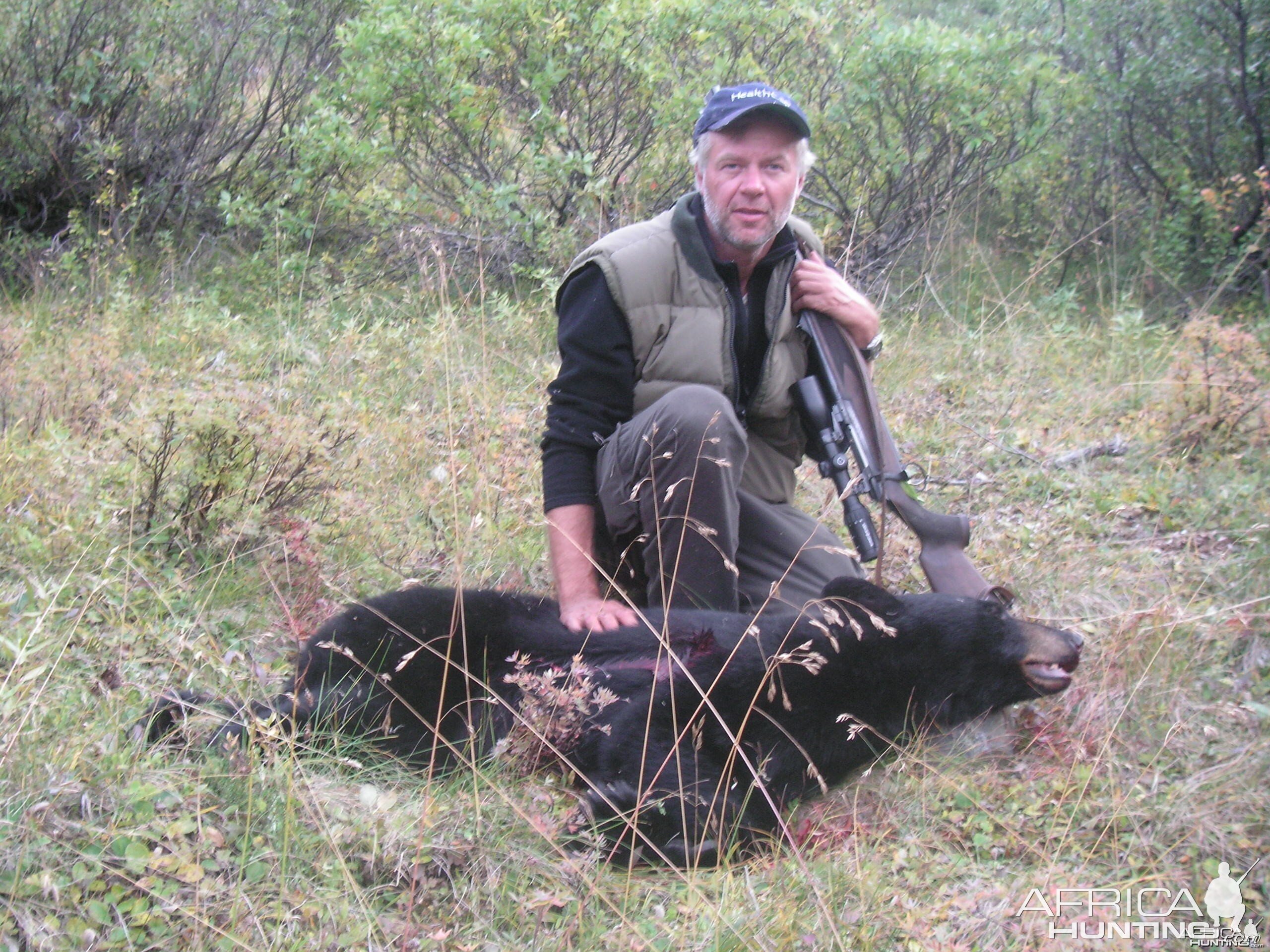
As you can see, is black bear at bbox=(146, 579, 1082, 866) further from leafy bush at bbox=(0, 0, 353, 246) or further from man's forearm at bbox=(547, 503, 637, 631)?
leafy bush at bbox=(0, 0, 353, 246)

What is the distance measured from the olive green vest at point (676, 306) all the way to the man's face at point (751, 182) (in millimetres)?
122

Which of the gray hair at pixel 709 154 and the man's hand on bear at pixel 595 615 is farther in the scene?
the gray hair at pixel 709 154

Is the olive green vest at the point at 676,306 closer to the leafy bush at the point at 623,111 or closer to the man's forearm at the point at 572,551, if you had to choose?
the man's forearm at the point at 572,551

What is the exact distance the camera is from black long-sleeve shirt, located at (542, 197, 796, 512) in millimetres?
3420

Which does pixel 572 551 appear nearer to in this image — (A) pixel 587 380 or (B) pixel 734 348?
(A) pixel 587 380

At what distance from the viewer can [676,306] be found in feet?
11.5

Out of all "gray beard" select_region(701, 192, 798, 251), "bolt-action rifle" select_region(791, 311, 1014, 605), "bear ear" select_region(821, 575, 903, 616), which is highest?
"gray beard" select_region(701, 192, 798, 251)

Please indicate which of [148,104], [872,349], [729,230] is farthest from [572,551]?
[148,104]

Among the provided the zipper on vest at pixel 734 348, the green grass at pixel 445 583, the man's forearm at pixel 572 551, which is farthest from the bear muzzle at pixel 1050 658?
the man's forearm at pixel 572 551

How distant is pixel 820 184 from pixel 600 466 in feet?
→ 16.1

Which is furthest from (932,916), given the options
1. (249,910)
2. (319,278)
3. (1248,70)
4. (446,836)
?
(1248,70)

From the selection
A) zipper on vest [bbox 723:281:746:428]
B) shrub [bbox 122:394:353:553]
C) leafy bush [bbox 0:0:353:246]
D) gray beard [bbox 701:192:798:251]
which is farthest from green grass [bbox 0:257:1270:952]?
leafy bush [bbox 0:0:353:246]

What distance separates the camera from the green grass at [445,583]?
84.8 inches

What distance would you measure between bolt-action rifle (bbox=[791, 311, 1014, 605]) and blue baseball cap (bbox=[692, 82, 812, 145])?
0.64 m
